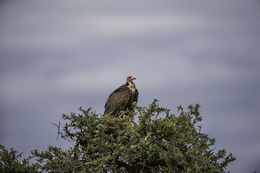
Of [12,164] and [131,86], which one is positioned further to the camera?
[131,86]

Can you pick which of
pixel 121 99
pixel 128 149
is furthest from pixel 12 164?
pixel 121 99

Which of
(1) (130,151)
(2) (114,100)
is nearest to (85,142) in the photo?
(1) (130,151)

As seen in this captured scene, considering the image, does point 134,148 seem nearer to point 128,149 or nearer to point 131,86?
point 128,149

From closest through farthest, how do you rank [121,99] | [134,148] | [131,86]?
1. [134,148]
2. [121,99]
3. [131,86]

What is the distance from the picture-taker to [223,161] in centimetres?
949

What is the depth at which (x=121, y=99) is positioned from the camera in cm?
1403

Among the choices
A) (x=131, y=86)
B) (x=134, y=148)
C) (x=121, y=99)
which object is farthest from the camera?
(x=131, y=86)

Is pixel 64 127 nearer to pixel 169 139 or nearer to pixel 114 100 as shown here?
pixel 169 139

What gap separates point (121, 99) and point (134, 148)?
5562 mm

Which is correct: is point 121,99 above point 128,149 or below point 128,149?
above

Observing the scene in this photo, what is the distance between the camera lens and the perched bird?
549 inches

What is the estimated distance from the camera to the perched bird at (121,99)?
13.9 m

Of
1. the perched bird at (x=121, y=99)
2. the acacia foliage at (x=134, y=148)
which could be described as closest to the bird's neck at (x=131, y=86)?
the perched bird at (x=121, y=99)

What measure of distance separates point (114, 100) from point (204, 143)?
17.1 feet
